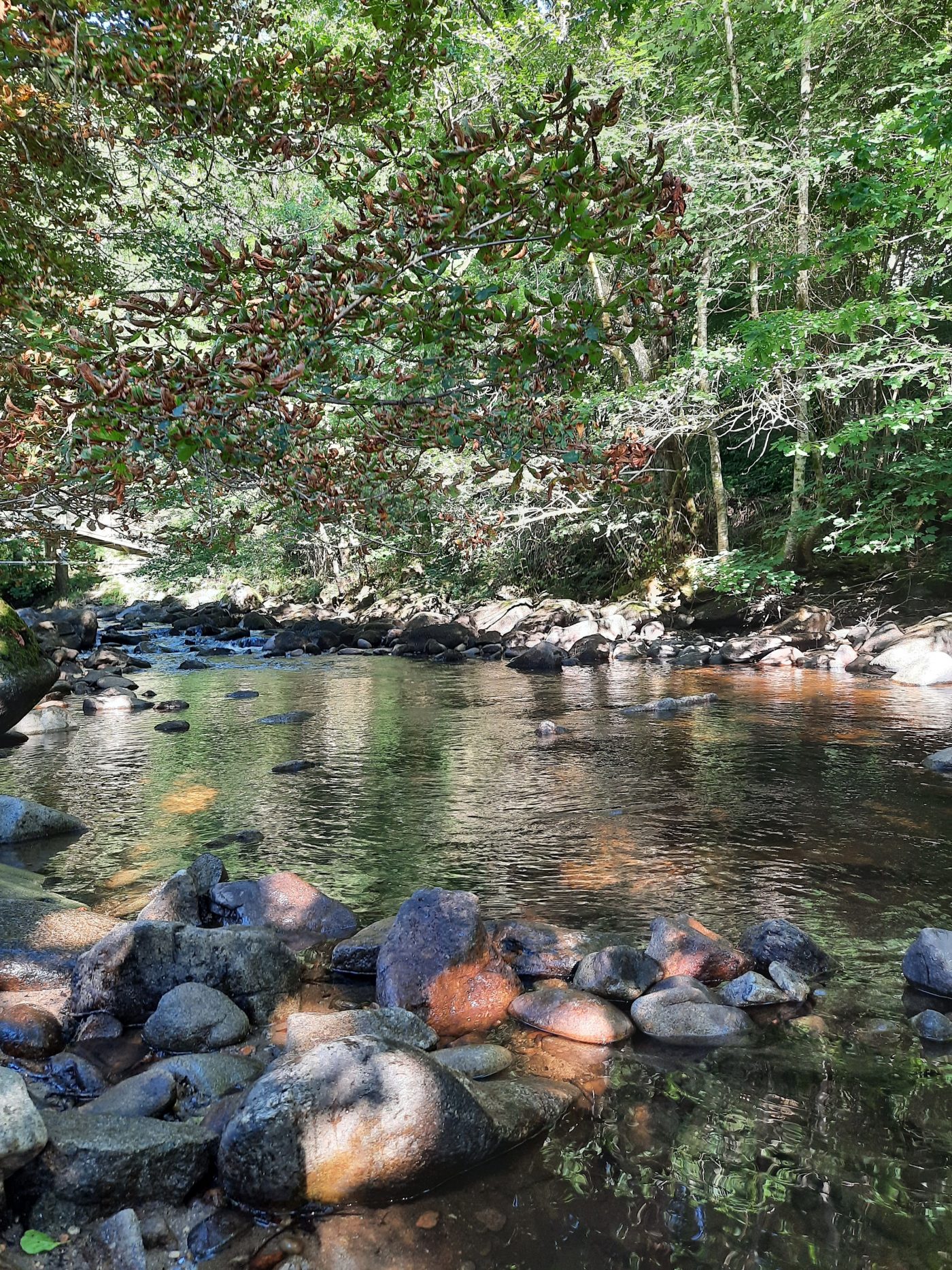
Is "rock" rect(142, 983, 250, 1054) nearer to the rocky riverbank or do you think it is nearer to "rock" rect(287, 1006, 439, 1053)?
the rocky riverbank

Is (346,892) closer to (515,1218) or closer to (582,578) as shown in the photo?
(515,1218)

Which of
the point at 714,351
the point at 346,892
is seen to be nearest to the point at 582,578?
the point at 714,351

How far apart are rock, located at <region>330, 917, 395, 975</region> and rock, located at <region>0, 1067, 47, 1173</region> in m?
2.07

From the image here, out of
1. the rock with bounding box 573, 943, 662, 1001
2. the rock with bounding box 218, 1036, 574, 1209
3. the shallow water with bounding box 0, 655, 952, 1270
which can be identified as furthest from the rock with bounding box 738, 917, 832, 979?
the rock with bounding box 218, 1036, 574, 1209

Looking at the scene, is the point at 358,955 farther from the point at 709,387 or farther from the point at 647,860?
the point at 709,387

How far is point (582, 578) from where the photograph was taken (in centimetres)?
2530

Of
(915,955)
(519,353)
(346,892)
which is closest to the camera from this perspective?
(519,353)

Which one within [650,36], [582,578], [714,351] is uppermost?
[650,36]

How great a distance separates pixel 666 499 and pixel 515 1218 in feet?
69.8

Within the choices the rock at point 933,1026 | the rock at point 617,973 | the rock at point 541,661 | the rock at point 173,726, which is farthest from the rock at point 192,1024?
the rock at point 541,661

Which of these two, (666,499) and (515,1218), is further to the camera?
(666,499)

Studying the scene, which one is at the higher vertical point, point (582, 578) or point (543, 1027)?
point (582, 578)

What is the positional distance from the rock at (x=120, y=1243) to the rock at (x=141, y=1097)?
1.72ft

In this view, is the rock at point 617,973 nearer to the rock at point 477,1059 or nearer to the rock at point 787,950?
the rock at point 787,950
